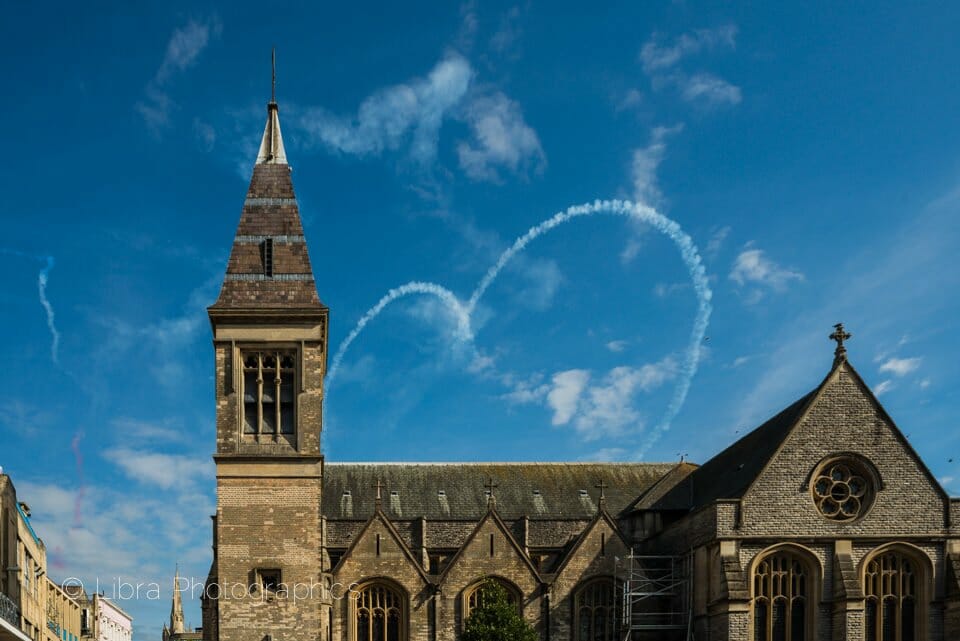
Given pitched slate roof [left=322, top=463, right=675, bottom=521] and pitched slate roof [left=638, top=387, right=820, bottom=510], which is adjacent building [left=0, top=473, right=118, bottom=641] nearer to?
pitched slate roof [left=322, top=463, right=675, bottom=521]

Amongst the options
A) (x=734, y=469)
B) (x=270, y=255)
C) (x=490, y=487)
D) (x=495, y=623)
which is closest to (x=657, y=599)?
(x=734, y=469)

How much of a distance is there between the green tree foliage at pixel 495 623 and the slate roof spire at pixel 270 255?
1308cm

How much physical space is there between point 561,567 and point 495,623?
15.5ft

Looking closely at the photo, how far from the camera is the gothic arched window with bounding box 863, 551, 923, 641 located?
34.7 m

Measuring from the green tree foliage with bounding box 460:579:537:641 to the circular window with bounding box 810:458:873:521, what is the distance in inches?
474

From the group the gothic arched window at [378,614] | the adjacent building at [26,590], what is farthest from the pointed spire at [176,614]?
the gothic arched window at [378,614]

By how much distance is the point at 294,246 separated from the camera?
37.8 meters

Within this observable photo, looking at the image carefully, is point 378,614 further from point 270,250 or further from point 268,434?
point 270,250

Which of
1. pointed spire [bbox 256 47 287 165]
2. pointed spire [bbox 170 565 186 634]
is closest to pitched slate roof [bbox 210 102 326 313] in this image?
pointed spire [bbox 256 47 287 165]

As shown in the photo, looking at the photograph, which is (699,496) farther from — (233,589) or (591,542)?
(233,589)

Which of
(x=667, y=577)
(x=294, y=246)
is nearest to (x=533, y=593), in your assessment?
(x=667, y=577)

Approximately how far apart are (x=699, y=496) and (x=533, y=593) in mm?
8102

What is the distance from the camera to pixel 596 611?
41469mm

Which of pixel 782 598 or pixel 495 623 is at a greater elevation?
pixel 782 598
